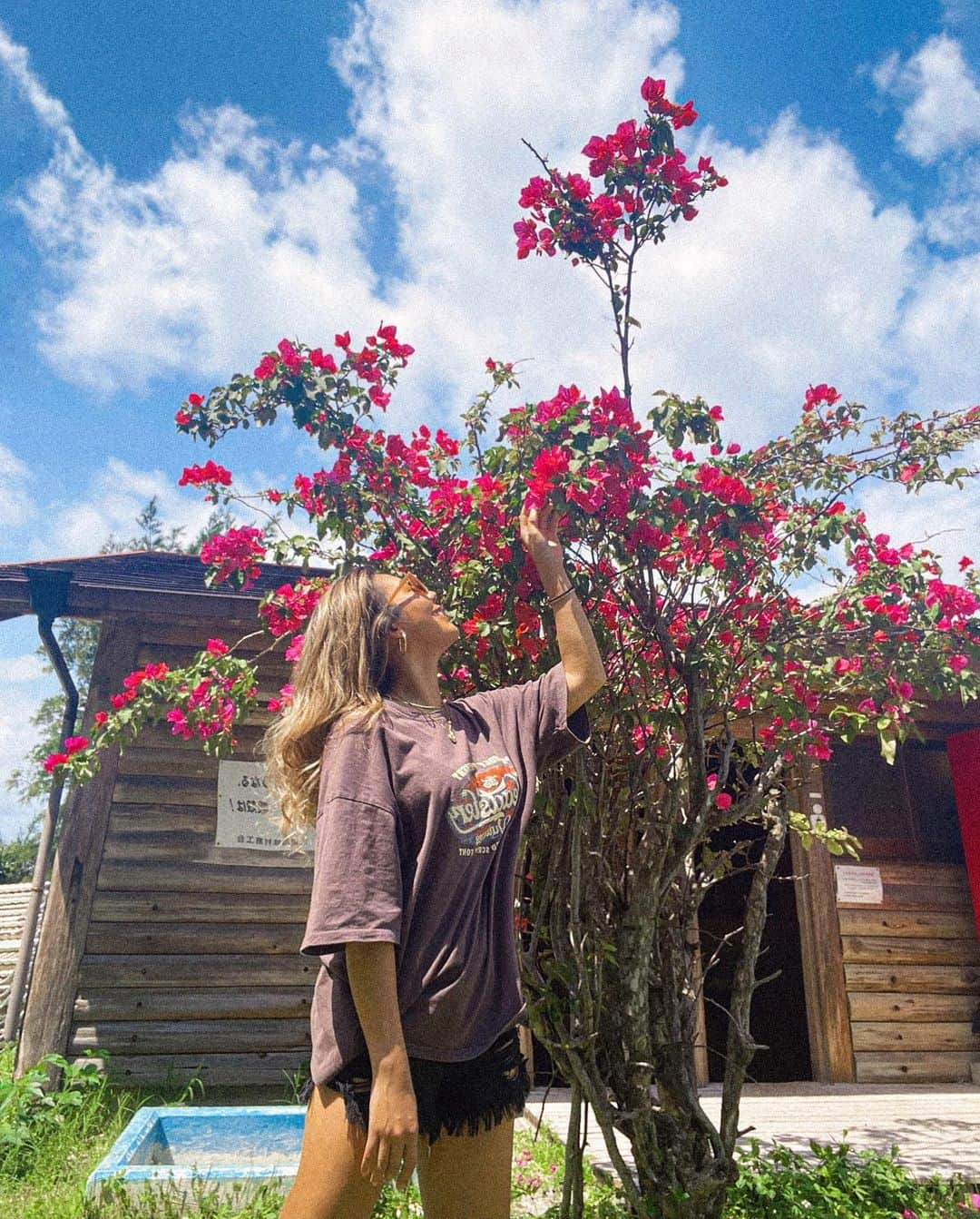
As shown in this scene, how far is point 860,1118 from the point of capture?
470 cm

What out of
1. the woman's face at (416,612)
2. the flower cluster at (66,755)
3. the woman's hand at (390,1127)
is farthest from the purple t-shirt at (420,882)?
the flower cluster at (66,755)

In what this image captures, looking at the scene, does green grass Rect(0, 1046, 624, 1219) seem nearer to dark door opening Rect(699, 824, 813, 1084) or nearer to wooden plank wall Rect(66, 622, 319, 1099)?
wooden plank wall Rect(66, 622, 319, 1099)

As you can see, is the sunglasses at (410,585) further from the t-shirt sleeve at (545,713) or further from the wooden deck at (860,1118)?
the wooden deck at (860,1118)

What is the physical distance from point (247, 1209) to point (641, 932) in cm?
158

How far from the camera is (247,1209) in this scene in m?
2.79

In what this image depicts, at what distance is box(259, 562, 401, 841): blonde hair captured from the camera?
1.70m

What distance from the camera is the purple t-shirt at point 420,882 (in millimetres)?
1427

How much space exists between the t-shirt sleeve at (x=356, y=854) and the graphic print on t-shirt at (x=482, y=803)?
11 cm

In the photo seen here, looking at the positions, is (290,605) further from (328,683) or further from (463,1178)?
(463,1178)

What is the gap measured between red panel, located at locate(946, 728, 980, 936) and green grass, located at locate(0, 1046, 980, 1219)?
2906 mm

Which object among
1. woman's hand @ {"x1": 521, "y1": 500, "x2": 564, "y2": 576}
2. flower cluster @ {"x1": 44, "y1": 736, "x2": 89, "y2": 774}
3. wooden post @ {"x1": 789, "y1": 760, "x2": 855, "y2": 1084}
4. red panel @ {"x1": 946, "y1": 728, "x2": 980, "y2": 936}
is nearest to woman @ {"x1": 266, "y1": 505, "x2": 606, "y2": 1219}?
woman's hand @ {"x1": 521, "y1": 500, "x2": 564, "y2": 576}

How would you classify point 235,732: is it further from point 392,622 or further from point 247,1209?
point 392,622

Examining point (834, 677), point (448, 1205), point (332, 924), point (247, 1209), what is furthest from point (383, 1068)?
point (834, 677)

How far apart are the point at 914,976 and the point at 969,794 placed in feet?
4.22
